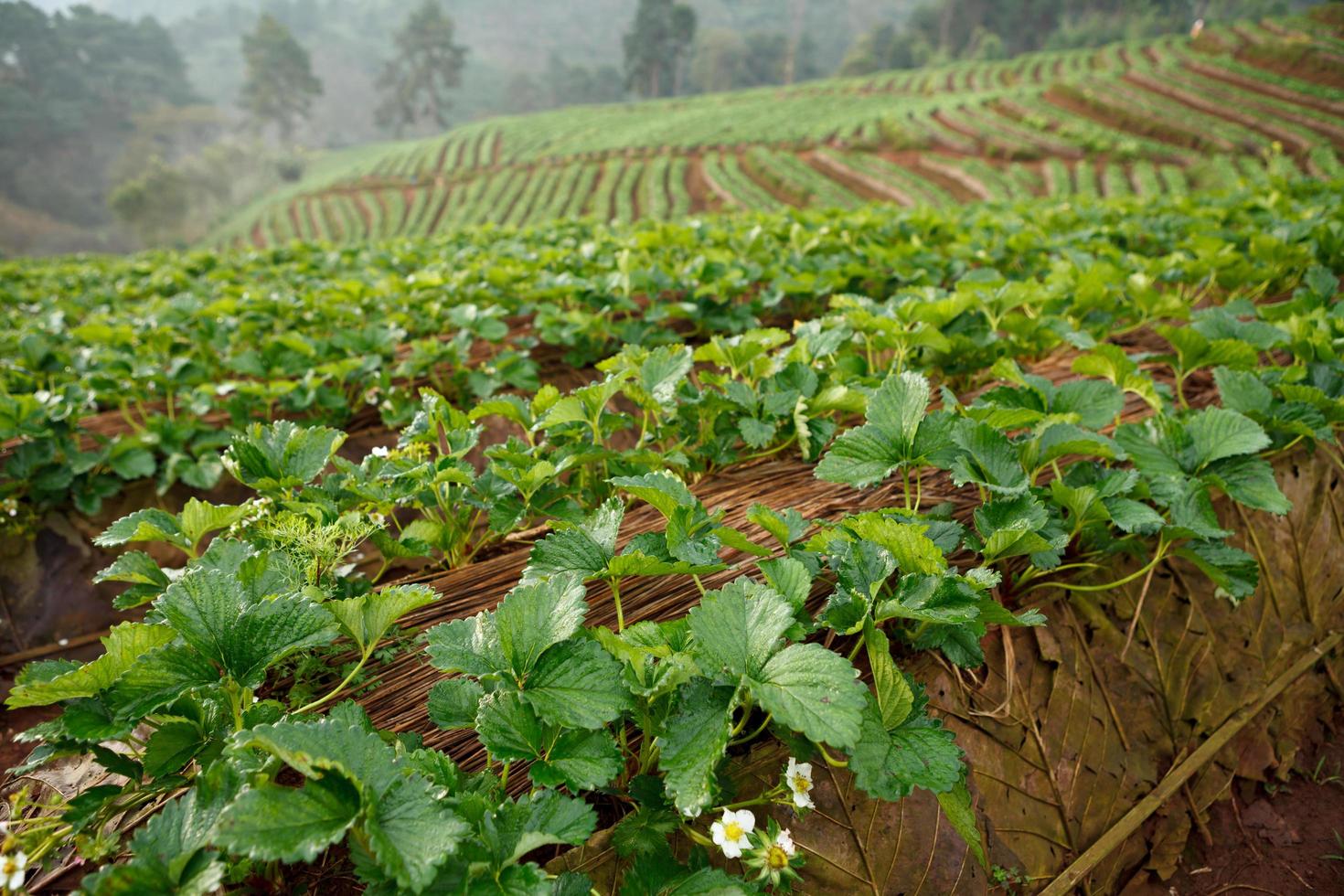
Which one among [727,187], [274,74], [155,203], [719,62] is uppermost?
[719,62]

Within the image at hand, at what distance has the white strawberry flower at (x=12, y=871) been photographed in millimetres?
733

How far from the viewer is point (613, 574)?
3.19ft

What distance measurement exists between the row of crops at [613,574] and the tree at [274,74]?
61.4 metres

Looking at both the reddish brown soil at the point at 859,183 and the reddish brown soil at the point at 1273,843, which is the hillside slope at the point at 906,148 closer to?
the reddish brown soil at the point at 859,183

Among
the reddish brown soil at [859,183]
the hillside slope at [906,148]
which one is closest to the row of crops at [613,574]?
the hillside slope at [906,148]

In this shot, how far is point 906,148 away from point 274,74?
5067 cm

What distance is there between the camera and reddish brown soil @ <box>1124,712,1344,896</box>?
1296 millimetres

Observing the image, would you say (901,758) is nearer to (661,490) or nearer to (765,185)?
(661,490)

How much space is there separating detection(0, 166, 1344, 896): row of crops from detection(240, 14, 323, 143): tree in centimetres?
6136

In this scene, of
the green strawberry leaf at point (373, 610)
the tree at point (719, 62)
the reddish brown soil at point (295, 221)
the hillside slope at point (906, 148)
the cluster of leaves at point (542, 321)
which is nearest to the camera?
the green strawberry leaf at point (373, 610)

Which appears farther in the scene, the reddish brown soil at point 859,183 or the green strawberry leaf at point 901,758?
the reddish brown soil at point 859,183

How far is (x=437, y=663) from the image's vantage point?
0.84 metres

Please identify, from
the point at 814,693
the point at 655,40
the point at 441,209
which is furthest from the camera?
the point at 655,40

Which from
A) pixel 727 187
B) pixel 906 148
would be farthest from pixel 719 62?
pixel 727 187
